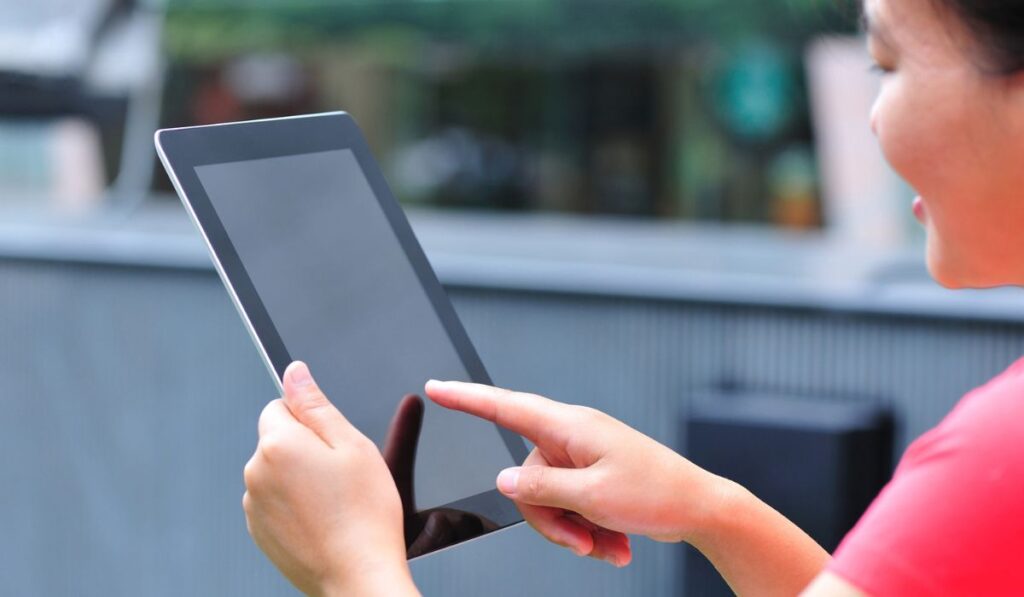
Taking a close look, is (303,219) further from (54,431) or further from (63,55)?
(63,55)

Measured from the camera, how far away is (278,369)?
1.16 meters

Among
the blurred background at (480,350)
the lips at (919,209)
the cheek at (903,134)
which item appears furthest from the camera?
the blurred background at (480,350)

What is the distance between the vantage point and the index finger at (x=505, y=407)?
1.16 m

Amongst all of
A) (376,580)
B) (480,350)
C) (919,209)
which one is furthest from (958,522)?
(480,350)

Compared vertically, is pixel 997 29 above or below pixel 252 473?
above

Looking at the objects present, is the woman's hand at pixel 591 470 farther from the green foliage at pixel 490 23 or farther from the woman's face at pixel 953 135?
the green foliage at pixel 490 23

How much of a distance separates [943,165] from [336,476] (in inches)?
21.4

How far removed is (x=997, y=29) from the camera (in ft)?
2.99

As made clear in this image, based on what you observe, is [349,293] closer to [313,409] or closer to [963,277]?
[313,409]

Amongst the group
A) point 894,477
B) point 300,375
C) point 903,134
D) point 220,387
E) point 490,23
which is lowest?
point 490,23

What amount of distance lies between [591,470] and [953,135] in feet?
1.40

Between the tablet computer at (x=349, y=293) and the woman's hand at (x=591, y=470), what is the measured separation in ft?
0.28

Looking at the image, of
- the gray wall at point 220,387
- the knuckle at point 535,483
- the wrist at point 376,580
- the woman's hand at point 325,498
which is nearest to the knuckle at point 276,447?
the woman's hand at point 325,498

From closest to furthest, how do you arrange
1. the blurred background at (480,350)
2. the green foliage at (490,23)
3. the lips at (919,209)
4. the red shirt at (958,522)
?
the red shirt at (958,522) < the lips at (919,209) < the blurred background at (480,350) < the green foliage at (490,23)
